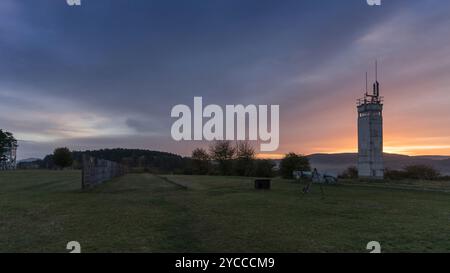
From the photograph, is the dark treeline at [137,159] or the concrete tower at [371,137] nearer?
the concrete tower at [371,137]

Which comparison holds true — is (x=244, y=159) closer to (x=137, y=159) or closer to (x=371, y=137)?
(x=371, y=137)

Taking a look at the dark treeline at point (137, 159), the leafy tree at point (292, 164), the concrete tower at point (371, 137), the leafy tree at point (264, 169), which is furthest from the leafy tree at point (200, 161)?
the concrete tower at point (371, 137)

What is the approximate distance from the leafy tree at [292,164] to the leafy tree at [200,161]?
26502 millimetres

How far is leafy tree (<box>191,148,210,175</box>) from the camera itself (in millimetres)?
72312

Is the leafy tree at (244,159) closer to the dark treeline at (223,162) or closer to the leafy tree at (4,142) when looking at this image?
the dark treeline at (223,162)

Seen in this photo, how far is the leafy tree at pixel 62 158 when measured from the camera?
4040 inches

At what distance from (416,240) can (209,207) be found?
6.96 m

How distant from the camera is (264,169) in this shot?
191ft

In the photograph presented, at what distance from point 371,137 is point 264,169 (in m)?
19.4

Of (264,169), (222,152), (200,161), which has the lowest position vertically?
(264,169)

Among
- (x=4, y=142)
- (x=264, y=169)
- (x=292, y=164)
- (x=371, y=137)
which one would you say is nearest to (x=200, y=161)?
(x=264, y=169)
